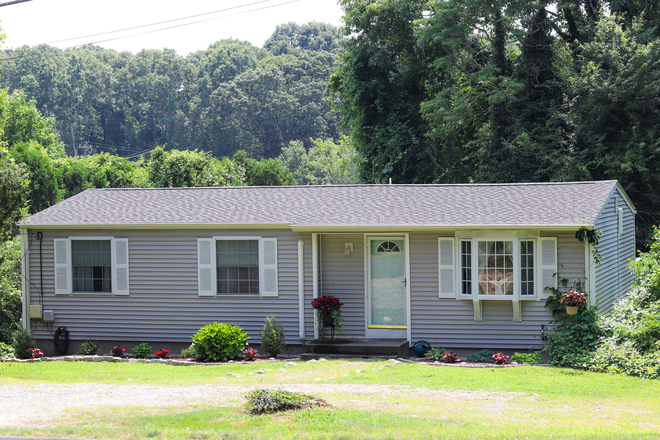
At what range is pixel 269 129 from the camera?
207 feet

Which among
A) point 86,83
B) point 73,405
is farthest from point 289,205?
point 86,83

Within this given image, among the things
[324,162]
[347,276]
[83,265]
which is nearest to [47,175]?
[83,265]

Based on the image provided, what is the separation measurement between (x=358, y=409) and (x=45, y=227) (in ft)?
30.9

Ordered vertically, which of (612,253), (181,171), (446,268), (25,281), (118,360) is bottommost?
(118,360)

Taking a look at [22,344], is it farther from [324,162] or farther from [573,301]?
[324,162]

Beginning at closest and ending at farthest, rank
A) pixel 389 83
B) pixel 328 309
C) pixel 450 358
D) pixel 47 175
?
1. pixel 450 358
2. pixel 328 309
3. pixel 47 175
4. pixel 389 83

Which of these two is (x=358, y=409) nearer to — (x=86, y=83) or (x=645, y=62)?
(x=645, y=62)

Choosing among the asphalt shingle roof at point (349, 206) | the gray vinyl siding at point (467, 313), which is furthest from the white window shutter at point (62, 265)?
the gray vinyl siding at point (467, 313)

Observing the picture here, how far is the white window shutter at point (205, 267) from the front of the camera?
13617 mm

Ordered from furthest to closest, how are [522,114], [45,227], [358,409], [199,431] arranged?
1. [522,114]
2. [45,227]
3. [358,409]
4. [199,431]

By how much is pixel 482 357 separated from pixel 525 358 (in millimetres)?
806

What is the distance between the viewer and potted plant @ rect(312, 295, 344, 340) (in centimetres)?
1298

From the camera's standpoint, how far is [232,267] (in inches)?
537

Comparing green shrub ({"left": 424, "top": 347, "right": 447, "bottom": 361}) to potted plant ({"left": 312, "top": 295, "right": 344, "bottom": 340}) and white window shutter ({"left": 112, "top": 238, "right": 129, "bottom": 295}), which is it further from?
white window shutter ({"left": 112, "top": 238, "right": 129, "bottom": 295})
